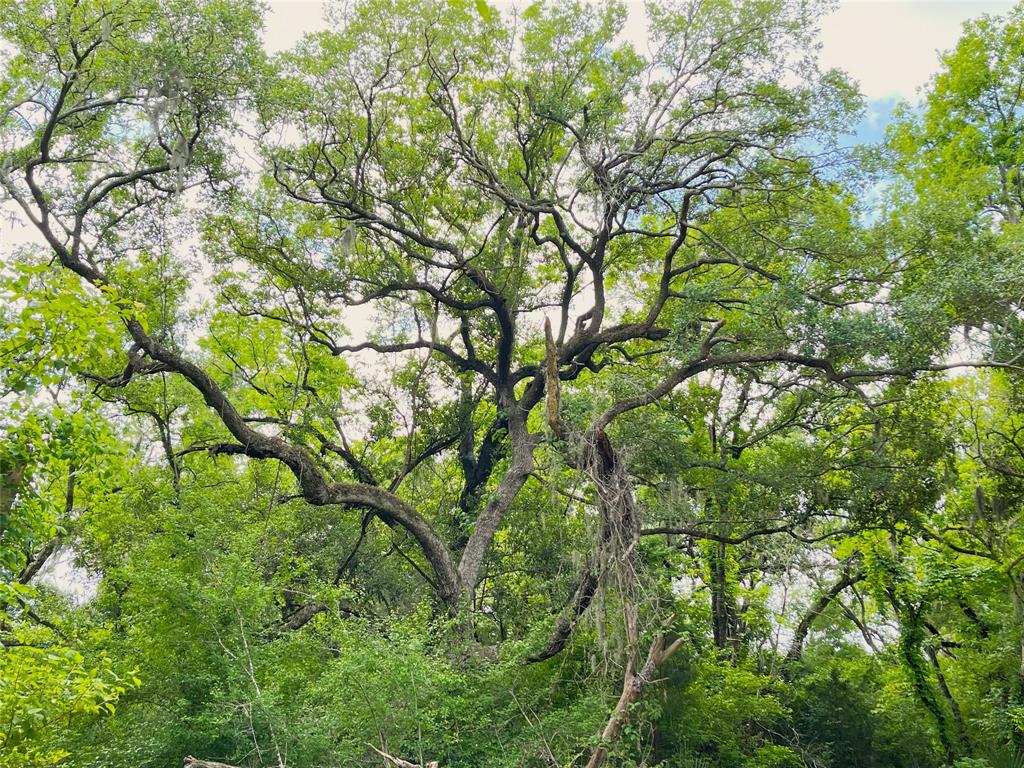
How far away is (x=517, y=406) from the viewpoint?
11.2m

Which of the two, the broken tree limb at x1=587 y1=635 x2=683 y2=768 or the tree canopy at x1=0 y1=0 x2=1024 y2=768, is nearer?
the broken tree limb at x1=587 y1=635 x2=683 y2=768

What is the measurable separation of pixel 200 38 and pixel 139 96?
99cm

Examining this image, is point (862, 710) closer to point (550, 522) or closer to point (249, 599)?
point (550, 522)

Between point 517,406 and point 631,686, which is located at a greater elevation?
point 517,406

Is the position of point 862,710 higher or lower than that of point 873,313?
lower

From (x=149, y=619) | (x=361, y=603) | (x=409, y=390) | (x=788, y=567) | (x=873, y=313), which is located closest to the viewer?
(x=149, y=619)

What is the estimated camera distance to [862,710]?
11047 mm

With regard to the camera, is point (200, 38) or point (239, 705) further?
point (200, 38)

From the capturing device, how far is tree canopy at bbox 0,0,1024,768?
23.5 feet

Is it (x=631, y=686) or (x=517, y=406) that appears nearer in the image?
(x=631, y=686)

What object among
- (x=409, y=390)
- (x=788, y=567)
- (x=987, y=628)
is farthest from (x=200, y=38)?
(x=987, y=628)

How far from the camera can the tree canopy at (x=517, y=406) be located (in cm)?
716

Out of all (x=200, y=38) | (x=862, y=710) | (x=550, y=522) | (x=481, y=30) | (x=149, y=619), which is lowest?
(x=862, y=710)

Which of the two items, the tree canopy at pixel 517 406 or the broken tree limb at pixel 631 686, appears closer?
the broken tree limb at pixel 631 686
